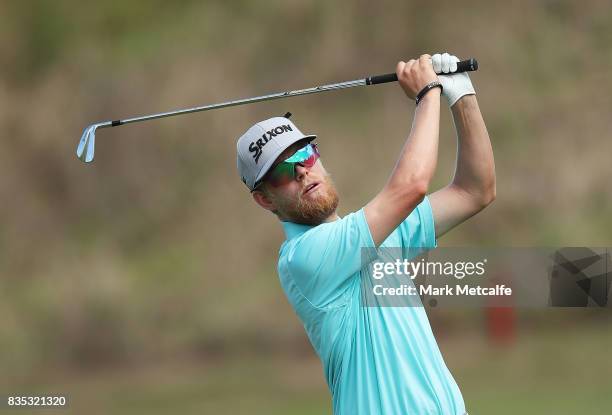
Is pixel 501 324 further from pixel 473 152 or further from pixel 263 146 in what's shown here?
pixel 263 146

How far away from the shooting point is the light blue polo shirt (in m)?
2.56

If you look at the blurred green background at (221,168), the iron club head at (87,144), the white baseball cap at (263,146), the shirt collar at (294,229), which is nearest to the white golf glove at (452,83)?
the white baseball cap at (263,146)

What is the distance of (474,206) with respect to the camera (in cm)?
295

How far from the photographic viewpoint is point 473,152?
288 centimetres

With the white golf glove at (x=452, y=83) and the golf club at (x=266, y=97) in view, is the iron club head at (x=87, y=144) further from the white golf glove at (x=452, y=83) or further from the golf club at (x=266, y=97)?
the white golf glove at (x=452, y=83)

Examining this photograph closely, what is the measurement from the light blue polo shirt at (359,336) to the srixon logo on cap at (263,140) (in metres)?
0.30

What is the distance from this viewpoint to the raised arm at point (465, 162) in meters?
2.80

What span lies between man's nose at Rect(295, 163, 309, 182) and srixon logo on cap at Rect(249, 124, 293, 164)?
0.38ft

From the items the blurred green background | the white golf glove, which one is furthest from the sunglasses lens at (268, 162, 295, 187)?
the blurred green background

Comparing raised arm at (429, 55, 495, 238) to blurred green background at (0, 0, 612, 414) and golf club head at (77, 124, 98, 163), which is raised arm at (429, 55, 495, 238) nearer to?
golf club head at (77, 124, 98, 163)

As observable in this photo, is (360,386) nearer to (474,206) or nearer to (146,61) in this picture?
(474,206)

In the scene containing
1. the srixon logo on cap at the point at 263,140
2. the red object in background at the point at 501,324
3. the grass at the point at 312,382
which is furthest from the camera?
the red object in background at the point at 501,324

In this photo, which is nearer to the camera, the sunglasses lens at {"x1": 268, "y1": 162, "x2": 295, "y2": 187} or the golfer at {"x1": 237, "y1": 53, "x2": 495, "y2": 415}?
the golfer at {"x1": 237, "y1": 53, "x2": 495, "y2": 415}

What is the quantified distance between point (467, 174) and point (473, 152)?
0.22ft
